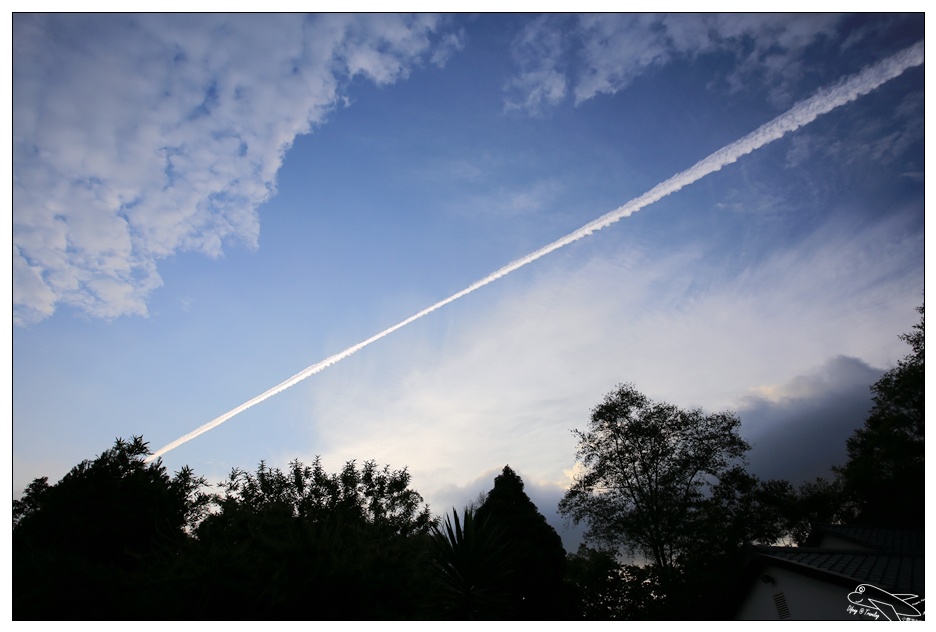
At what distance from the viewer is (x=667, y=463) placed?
24.6m

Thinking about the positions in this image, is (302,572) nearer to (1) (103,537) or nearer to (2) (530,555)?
(1) (103,537)

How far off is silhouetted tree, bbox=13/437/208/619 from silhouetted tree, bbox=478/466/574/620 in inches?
533

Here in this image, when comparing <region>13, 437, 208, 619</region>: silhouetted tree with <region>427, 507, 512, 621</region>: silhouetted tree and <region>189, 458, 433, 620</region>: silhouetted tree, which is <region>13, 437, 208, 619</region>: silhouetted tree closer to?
<region>189, 458, 433, 620</region>: silhouetted tree

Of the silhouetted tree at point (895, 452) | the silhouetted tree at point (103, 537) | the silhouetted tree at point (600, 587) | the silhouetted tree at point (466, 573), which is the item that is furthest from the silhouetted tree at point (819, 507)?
the silhouetted tree at point (103, 537)

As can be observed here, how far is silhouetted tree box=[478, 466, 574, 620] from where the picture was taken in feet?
74.6

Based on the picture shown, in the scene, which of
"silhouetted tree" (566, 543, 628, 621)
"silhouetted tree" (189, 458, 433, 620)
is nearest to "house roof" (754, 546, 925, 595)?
"silhouetted tree" (189, 458, 433, 620)

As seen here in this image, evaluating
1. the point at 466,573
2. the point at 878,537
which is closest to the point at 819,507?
the point at 878,537

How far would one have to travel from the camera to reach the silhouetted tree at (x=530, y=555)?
74.6 ft

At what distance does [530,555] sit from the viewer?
2425cm

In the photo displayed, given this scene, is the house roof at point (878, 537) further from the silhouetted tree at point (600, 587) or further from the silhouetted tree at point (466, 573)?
the silhouetted tree at point (466, 573)

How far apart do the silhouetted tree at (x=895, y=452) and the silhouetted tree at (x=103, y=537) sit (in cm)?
3154

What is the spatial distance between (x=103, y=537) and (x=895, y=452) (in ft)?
120
